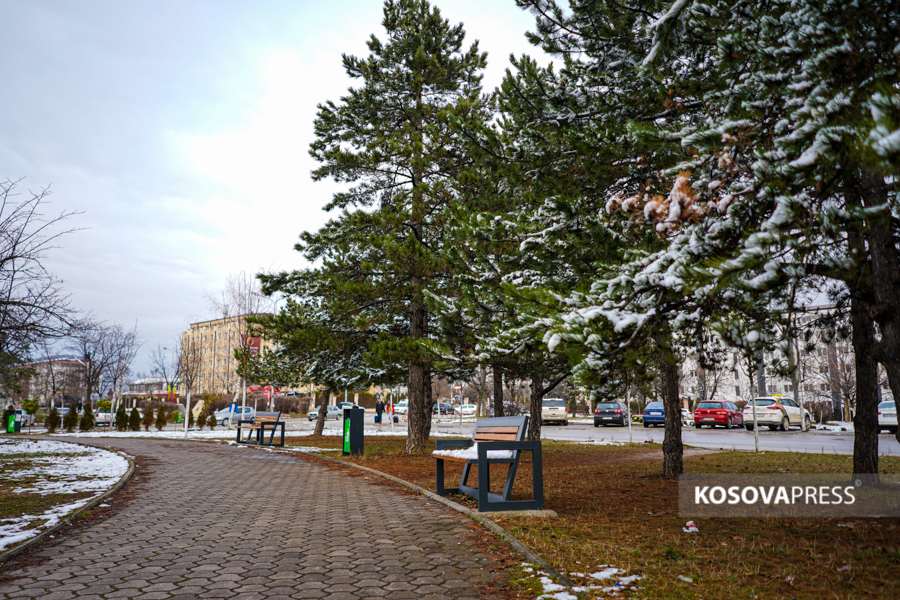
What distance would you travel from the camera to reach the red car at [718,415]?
3078 centimetres

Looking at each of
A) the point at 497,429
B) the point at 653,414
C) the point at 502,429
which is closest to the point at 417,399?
the point at 497,429

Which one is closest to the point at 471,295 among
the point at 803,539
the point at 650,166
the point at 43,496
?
the point at 650,166

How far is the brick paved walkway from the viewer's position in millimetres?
3928

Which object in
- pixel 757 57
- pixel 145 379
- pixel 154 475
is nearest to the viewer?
pixel 757 57

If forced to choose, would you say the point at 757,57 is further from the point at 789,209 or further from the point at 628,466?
the point at 628,466

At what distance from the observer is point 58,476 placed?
1021 cm

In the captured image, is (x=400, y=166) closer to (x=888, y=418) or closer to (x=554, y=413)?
(x=888, y=418)

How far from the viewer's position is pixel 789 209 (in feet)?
10.7

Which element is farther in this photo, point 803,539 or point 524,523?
point 524,523

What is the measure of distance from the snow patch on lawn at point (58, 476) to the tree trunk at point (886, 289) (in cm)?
722

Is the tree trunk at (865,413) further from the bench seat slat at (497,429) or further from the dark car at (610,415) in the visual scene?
the dark car at (610,415)

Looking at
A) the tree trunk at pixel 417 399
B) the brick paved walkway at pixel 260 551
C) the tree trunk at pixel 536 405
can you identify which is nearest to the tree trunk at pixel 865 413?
the brick paved walkway at pixel 260 551

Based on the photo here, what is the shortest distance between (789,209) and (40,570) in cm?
555

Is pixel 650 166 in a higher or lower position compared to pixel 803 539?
higher
